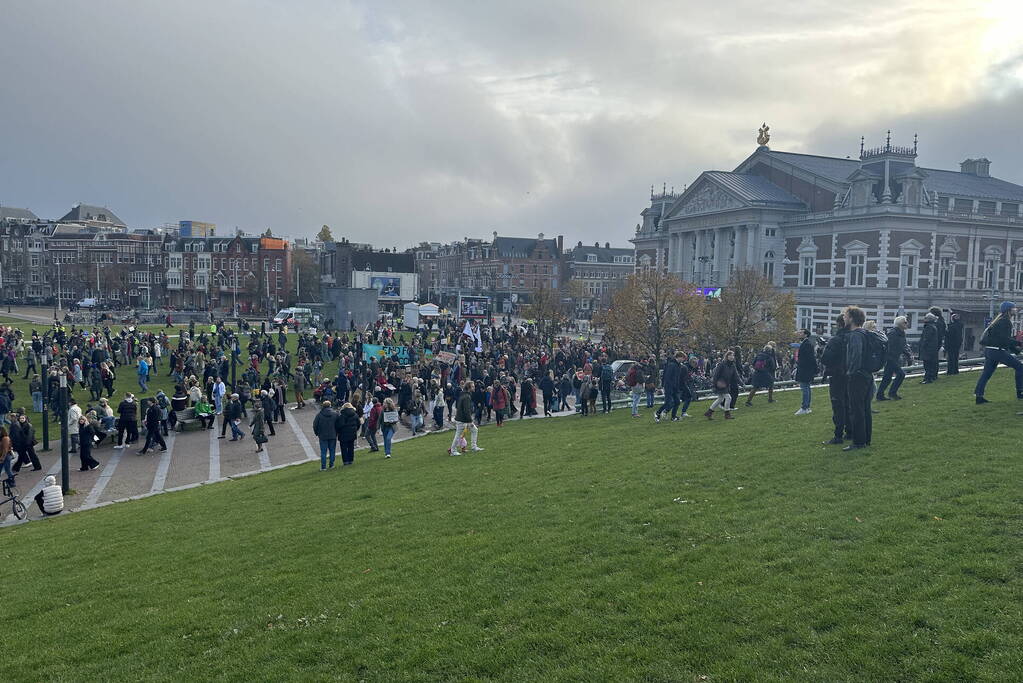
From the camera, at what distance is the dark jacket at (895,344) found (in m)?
14.9

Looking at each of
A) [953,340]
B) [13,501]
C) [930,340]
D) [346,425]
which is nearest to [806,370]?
[930,340]

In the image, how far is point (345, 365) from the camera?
104 feet

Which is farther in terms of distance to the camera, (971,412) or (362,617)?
(971,412)

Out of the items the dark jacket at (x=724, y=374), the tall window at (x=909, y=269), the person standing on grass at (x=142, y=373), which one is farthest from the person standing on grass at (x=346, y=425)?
the tall window at (x=909, y=269)

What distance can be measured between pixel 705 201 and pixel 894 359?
53935mm

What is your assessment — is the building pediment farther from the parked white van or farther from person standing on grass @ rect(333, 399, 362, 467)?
person standing on grass @ rect(333, 399, 362, 467)

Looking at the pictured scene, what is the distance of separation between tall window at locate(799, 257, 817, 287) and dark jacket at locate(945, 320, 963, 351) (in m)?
43.3

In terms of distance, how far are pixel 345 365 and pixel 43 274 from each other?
348 feet

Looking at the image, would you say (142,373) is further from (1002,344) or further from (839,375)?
(1002,344)

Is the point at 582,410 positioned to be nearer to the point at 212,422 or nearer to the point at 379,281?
the point at 212,422

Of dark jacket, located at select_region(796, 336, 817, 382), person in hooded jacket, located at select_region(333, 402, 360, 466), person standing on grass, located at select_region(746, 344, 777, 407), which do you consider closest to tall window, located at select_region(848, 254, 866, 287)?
person standing on grass, located at select_region(746, 344, 777, 407)

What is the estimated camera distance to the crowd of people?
13.4 meters

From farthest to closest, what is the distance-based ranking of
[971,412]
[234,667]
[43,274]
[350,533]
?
1. [43,274]
2. [971,412]
3. [350,533]
4. [234,667]

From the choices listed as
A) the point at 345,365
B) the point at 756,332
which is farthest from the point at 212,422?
the point at 756,332
